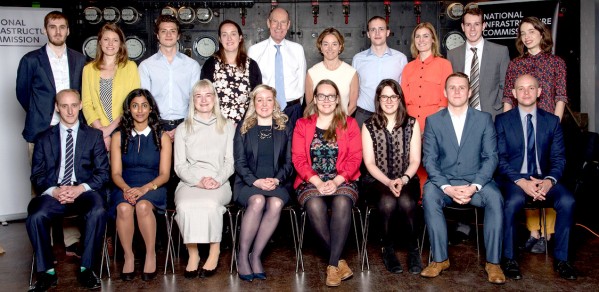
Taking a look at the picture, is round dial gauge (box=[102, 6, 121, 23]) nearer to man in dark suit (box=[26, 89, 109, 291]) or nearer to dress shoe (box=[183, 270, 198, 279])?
man in dark suit (box=[26, 89, 109, 291])

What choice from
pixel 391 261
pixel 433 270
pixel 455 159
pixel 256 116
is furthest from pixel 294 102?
pixel 433 270

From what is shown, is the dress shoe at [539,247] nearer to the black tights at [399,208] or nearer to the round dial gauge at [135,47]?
the black tights at [399,208]

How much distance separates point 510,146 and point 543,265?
2.69 feet

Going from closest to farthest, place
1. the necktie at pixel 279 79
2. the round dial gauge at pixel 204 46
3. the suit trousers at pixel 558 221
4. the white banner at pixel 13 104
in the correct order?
1. the suit trousers at pixel 558 221
2. the necktie at pixel 279 79
3. the white banner at pixel 13 104
4. the round dial gauge at pixel 204 46

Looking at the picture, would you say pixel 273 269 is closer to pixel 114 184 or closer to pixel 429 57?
pixel 114 184

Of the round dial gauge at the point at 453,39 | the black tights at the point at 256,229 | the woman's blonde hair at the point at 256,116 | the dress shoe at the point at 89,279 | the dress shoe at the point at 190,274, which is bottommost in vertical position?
the dress shoe at the point at 190,274

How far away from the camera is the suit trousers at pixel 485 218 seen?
3.92 meters

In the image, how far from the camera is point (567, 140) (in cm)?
491

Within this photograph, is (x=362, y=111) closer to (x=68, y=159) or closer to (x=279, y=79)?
(x=279, y=79)

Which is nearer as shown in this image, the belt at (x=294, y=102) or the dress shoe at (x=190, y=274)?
the dress shoe at (x=190, y=274)

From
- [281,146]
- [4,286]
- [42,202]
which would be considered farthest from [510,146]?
[4,286]

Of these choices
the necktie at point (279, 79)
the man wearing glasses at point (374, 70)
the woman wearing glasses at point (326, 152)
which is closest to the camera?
the woman wearing glasses at point (326, 152)

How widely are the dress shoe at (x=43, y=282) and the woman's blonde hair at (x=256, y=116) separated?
1513 mm

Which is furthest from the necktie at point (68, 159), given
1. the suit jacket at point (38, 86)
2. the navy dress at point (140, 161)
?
the suit jacket at point (38, 86)
